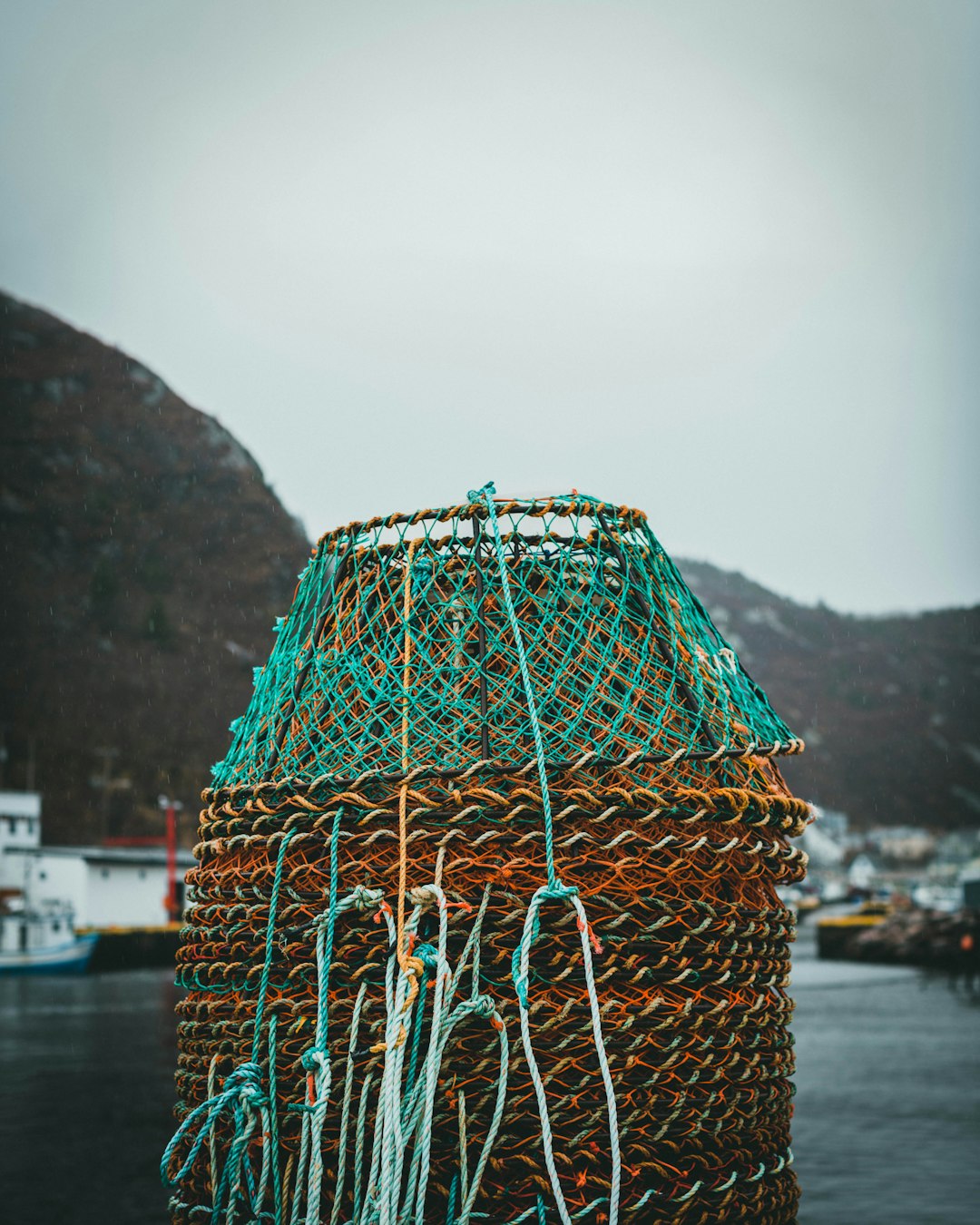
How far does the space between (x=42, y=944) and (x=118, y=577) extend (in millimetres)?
69045

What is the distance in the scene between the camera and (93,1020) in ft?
132

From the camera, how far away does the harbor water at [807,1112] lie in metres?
16.0

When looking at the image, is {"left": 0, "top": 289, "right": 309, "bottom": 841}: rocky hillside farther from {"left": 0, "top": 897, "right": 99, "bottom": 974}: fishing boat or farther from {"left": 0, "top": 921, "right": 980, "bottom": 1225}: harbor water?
{"left": 0, "top": 921, "right": 980, "bottom": 1225}: harbor water

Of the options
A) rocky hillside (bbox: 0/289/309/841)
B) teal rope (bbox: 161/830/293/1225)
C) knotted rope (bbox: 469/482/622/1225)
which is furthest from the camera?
rocky hillside (bbox: 0/289/309/841)

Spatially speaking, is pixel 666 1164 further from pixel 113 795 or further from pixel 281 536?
pixel 281 536

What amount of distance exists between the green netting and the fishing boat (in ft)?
202

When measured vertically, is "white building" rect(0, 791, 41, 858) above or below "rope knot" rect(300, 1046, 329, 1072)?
below

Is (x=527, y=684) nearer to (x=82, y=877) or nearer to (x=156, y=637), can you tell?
(x=82, y=877)

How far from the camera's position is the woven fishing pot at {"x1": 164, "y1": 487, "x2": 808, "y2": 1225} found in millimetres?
3705

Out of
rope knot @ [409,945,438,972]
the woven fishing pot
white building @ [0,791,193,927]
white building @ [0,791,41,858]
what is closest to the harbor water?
the woven fishing pot

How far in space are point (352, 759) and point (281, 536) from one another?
427 feet

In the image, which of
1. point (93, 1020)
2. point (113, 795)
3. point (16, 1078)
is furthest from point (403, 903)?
point (113, 795)

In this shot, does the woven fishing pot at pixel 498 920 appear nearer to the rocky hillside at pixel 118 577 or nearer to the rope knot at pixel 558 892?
the rope knot at pixel 558 892

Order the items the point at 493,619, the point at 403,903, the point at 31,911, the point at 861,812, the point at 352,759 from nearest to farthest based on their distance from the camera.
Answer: the point at 403,903 → the point at 352,759 → the point at 493,619 → the point at 31,911 → the point at 861,812
